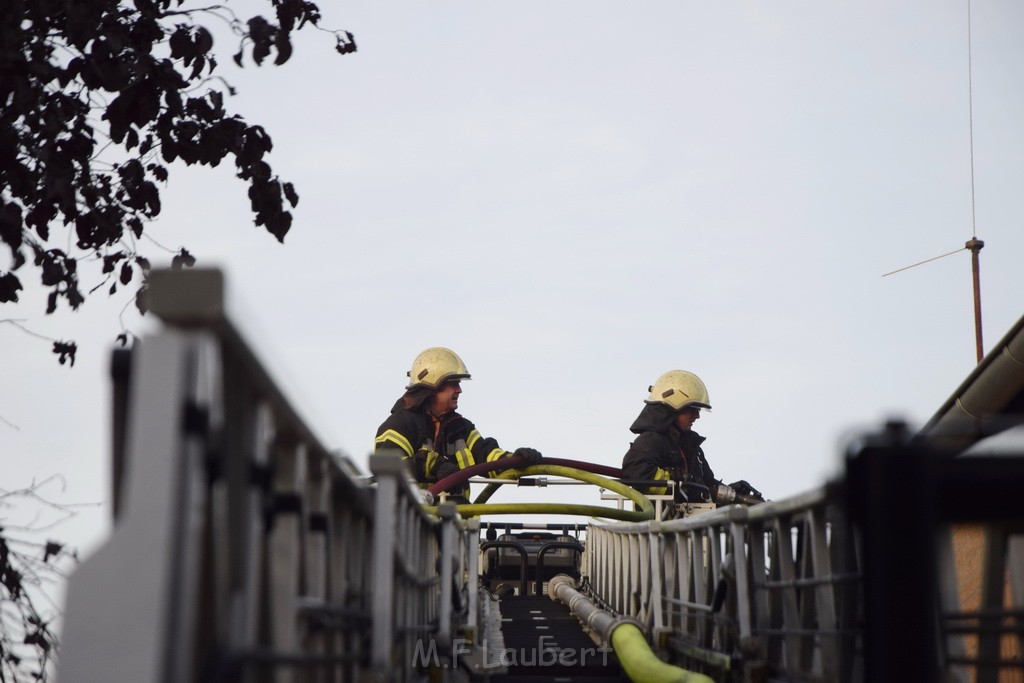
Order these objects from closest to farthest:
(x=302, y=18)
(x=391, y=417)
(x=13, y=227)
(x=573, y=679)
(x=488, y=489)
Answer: (x=13, y=227) → (x=302, y=18) → (x=573, y=679) → (x=488, y=489) → (x=391, y=417)

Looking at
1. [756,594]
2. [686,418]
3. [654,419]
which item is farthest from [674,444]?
[756,594]

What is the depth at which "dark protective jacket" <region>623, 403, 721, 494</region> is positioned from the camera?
15.0 m

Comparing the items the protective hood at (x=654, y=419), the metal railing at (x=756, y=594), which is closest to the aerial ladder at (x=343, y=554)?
the metal railing at (x=756, y=594)

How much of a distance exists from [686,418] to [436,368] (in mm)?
3727

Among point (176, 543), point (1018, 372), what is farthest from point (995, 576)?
point (1018, 372)

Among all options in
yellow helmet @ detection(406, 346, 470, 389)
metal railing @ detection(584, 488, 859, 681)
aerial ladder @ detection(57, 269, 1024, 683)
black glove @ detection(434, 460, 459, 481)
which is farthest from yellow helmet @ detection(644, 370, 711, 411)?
aerial ladder @ detection(57, 269, 1024, 683)

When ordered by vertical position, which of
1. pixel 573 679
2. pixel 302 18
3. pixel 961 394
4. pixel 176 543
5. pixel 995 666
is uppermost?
pixel 302 18

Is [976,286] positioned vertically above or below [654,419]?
above

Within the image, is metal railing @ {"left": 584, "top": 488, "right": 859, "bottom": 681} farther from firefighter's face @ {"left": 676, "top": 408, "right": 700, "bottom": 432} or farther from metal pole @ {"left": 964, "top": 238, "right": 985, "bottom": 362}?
metal pole @ {"left": 964, "top": 238, "right": 985, "bottom": 362}

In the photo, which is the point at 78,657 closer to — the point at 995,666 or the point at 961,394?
the point at 995,666

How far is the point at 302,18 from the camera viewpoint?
17.9ft

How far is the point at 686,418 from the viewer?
1744 cm

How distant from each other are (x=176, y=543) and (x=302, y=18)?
3819mm

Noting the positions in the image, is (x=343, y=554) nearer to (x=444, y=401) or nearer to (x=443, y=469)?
(x=443, y=469)
